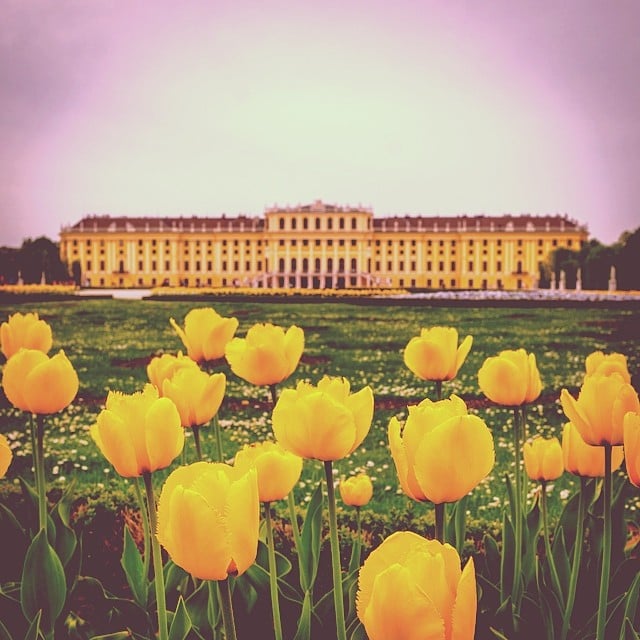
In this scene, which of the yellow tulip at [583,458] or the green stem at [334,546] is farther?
the yellow tulip at [583,458]

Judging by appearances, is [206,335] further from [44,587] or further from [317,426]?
[317,426]

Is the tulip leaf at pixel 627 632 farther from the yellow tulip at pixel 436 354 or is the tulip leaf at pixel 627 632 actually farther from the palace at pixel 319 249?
the palace at pixel 319 249

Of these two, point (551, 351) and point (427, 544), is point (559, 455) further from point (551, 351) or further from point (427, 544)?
point (551, 351)

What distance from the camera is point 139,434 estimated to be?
77cm

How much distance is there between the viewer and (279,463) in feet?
2.89

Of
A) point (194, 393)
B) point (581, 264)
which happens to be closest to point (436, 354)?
point (194, 393)

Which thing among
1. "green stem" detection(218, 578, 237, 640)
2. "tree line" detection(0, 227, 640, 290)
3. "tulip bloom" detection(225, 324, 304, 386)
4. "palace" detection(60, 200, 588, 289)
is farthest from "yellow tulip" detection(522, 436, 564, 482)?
"palace" detection(60, 200, 588, 289)

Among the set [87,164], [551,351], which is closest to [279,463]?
[87,164]

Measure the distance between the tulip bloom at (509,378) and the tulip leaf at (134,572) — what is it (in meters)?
0.67

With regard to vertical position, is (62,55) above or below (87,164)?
above

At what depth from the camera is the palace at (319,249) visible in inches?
2360

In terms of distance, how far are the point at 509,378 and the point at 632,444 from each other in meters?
0.37

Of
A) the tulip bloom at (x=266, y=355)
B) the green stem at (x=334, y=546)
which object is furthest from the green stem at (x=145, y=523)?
the green stem at (x=334, y=546)

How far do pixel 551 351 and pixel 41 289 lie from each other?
15.2 meters
